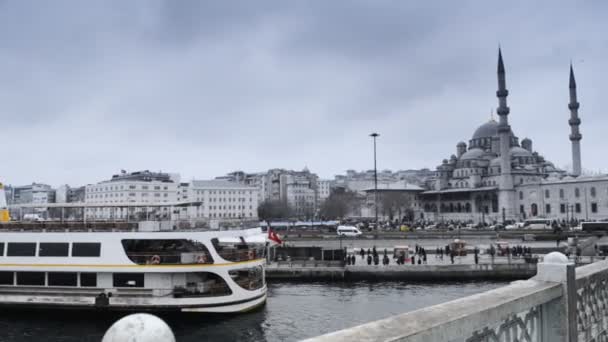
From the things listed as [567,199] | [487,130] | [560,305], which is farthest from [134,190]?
[560,305]

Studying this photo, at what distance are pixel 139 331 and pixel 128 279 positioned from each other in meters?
20.6

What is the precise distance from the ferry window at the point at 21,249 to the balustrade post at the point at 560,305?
21868mm

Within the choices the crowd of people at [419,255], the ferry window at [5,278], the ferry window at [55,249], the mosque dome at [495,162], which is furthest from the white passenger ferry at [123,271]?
the mosque dome at [495,162]

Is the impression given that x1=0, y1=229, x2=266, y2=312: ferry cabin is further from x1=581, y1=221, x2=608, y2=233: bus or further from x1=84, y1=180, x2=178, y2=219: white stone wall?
x1=84, y1=180, x2=178, y2=219: white stone wall

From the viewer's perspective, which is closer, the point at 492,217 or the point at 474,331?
the point at 474,331

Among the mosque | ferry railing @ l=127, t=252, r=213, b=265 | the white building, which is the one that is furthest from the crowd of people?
the white building

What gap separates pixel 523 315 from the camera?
4.36m

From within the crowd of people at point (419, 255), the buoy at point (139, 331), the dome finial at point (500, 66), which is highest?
the dome finial at point (500, 66)

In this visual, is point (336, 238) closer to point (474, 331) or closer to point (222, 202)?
point (474, 331)

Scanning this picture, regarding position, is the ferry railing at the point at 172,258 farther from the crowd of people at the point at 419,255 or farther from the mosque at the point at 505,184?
the mosque at the point at 505,184

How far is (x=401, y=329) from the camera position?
2.96 m

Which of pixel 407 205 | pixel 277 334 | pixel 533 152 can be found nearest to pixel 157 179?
pixel 407 205

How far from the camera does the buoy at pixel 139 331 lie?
2.05 meters

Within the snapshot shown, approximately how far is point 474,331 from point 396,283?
28061 millimetres
